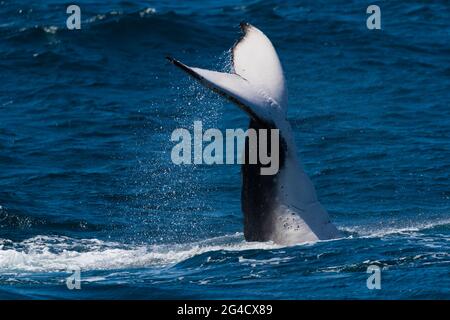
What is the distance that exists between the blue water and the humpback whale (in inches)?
9.1

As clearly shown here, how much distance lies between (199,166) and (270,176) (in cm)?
863

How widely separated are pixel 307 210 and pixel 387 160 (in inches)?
348

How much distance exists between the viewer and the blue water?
13.4 meters

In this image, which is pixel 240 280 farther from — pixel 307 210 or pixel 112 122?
pixel 112 122

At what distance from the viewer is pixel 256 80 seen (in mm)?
12750

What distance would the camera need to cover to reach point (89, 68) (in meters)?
28.4
